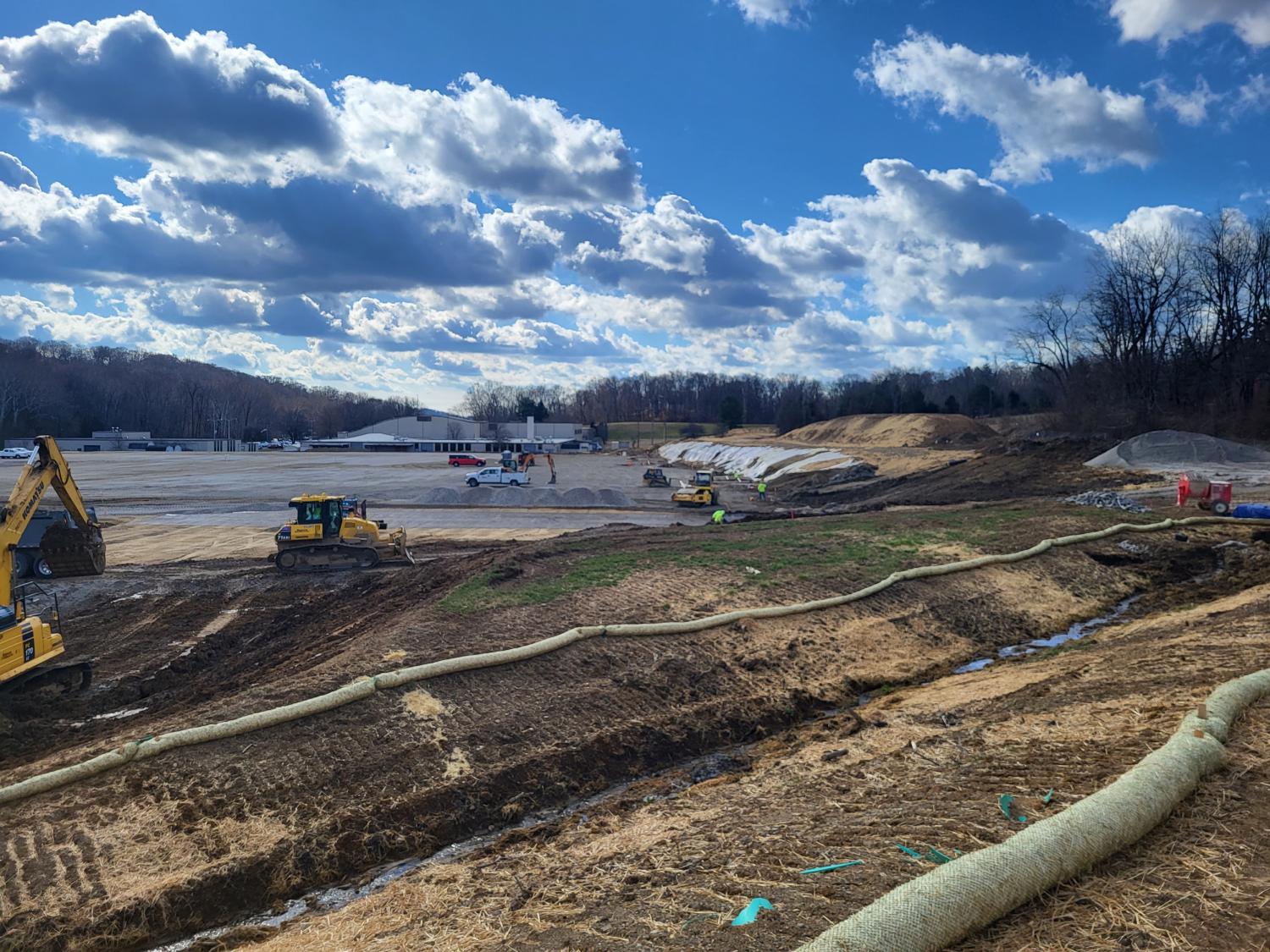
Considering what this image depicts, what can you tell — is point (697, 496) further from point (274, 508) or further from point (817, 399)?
point (817, 399)

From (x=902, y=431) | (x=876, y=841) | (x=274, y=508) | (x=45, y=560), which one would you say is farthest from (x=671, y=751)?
(x=902, y=431)

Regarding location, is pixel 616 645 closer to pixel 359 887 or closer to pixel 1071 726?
pixel 359 887

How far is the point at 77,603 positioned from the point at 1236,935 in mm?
24169

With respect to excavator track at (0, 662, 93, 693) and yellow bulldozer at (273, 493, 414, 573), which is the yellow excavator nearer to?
excavator track at (0, 662, 93, 693)

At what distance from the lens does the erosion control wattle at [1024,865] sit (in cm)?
415

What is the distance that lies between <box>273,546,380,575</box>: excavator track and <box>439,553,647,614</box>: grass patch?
7834 mm

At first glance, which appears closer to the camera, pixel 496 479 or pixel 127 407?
pixel 496 479

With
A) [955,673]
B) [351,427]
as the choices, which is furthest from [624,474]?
[351,427]

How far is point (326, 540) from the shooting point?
2406cm

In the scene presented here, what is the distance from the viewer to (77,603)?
67.4 feet

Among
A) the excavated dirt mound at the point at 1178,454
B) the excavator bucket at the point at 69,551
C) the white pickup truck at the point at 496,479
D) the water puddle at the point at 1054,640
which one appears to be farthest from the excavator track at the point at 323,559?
the excavated dirt mound at the point at 1178,454

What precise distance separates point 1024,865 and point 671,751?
6.33 metres

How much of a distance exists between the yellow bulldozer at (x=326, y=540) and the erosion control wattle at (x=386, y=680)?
44.6 ft

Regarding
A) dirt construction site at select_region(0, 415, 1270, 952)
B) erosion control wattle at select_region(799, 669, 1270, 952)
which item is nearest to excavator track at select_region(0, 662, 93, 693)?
dirt construction site at select_region(0, 415, 1270, 952)
